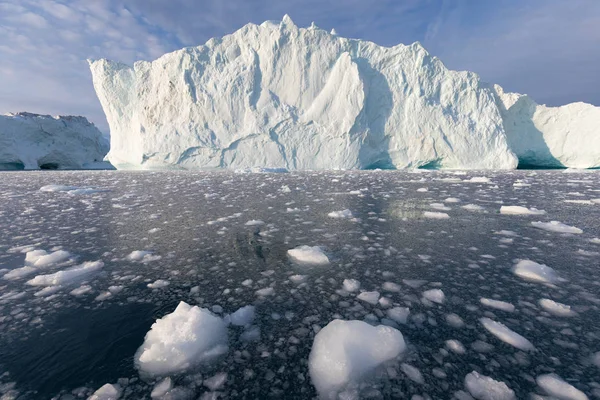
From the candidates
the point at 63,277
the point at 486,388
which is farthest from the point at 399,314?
the point at 63,277

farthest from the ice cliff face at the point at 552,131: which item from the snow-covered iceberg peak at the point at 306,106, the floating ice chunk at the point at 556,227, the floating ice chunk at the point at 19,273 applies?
the floating ice chunk at the point at 19,273

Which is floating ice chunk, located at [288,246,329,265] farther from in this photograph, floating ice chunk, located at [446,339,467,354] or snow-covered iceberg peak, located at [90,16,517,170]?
snow-covered iceberg peak, located at [90,16,517,170]

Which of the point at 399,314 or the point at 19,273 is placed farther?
the point at 19,273

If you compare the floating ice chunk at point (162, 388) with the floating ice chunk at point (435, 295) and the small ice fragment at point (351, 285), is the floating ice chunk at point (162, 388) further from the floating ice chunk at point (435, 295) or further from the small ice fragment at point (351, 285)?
the floating ice chunk at point (435, 295)

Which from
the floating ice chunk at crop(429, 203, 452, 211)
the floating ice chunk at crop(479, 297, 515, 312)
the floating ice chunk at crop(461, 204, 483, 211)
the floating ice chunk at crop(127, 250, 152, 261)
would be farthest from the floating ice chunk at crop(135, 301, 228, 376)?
the floating ice chunk at crop(461, 204, 483, 211)

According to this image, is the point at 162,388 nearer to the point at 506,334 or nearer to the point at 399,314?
the point at 399,314
